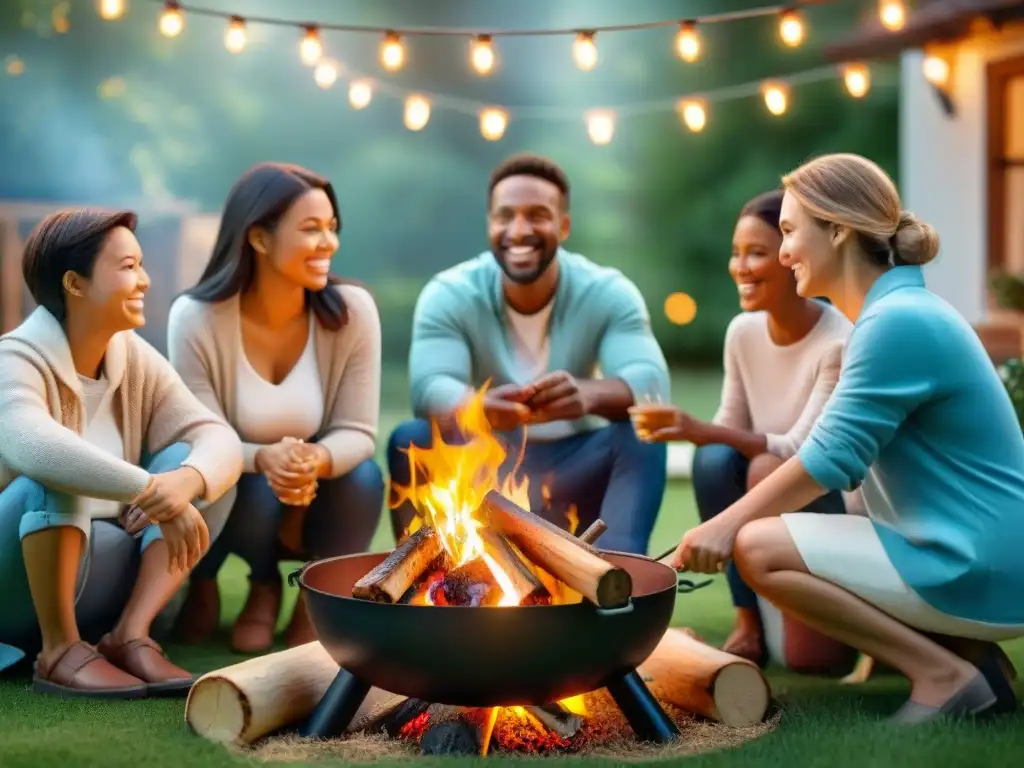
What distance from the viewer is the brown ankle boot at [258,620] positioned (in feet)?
11.2

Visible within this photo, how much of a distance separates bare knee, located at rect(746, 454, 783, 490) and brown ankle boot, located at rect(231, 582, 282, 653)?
134cm

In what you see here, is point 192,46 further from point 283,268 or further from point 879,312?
point 879,312

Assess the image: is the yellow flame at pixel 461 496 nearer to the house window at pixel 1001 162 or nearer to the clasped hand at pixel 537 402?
the clasped hand at pixel 537 402

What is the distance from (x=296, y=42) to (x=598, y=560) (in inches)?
388

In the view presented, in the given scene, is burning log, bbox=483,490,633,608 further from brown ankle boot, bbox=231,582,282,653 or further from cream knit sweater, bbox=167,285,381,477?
brown ankle boot, bbox=231,582,282,653

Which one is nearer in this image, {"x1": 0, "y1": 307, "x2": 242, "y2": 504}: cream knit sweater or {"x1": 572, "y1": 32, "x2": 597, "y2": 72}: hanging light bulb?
{"x1": 0, "y1": 307, "x2": 242, "y2": 504}: cream knit sweater

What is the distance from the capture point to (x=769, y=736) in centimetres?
249

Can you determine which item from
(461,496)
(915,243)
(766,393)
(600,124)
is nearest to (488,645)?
(461,496)

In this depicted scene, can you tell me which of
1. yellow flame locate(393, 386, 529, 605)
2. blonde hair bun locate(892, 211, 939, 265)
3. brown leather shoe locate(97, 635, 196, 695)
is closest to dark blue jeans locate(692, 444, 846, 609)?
yellow flame locate(393, 386, 529, 605)

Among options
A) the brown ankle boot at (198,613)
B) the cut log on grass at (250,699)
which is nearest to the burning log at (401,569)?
the cut log on grass at (250,699)

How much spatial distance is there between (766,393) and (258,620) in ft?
4.88

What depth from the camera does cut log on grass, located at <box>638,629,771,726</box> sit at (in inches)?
102

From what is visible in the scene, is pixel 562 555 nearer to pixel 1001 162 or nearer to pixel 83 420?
pixel 83 420

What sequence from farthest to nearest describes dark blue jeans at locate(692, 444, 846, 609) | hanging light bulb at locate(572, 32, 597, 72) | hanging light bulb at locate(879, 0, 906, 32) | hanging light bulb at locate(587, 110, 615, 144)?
hanging light bulb at locate(587, 110, 615, 144)
hanging light bulb at locate(879, 0, 906, 32)
hanging light bulb at locate(572, 32, 597, 72)
dark blue jeans at locate(692, 444, 846, 609)
